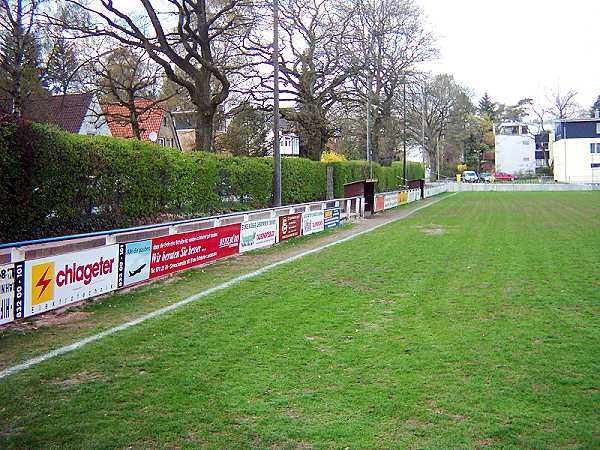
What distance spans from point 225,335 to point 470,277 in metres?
6.38

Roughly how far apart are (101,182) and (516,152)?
105 meters

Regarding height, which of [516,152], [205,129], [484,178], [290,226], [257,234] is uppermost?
A: [516,152]

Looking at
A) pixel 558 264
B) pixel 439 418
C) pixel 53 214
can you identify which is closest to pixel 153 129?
pixel 53 214

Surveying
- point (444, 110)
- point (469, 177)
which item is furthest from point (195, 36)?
point (469, 177)

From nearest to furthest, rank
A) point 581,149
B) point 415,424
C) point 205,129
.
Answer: point 415,424, point 205,129, point 581,149

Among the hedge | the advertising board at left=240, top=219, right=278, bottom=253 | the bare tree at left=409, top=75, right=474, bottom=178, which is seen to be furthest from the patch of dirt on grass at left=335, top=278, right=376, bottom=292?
the bare tree at left=409, top=75, right=474, bottom=178

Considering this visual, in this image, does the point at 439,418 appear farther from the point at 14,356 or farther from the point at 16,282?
the point at 16,282

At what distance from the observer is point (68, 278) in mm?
9734

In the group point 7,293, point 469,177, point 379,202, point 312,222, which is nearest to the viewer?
point 7,293

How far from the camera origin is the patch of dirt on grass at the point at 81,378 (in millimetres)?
6389

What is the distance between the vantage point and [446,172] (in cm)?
11231

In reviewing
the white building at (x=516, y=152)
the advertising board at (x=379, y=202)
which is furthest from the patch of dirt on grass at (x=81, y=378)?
the white building at (x=516, y=152)

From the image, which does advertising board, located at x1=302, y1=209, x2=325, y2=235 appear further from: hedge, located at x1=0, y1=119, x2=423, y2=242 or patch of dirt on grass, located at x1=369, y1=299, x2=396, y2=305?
patch of dirt on grass, located at x1=369, y1=299, x2=396, y2=305

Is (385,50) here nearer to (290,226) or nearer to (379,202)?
(379,202)
